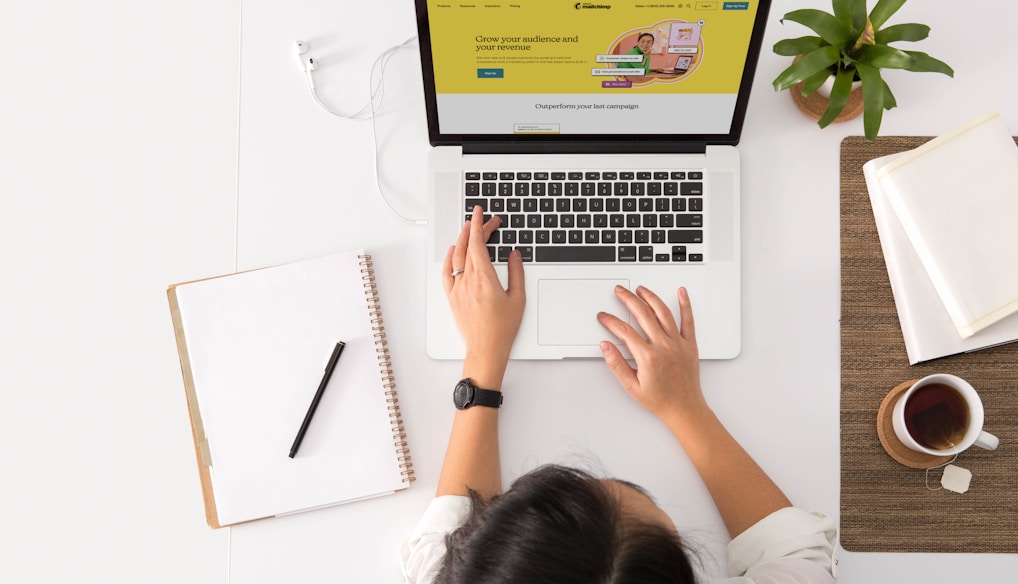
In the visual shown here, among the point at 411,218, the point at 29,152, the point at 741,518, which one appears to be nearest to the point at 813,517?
the point at 741,518

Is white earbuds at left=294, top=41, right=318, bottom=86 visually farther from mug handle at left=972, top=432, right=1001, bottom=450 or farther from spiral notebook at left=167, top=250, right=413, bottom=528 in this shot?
mug handle at left=972, top=432, right=1001, bottom=450

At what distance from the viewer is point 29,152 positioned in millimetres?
1025

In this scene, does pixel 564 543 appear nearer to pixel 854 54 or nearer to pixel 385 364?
pixel 385 364

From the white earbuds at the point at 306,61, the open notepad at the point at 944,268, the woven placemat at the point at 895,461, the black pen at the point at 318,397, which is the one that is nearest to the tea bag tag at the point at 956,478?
the woven placemat at the point at 895,461

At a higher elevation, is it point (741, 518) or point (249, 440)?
point (249, 440)

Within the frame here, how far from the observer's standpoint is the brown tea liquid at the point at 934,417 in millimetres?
853

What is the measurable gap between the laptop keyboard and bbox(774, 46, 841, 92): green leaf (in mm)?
148

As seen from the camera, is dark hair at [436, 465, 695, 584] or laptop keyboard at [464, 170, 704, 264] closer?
dark hair at [436, 465, 695, 584]

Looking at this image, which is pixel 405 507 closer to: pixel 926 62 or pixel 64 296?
pixel 64 296

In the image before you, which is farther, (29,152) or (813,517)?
(29,152)

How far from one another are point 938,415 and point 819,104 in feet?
1.31

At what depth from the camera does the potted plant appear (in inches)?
32.3

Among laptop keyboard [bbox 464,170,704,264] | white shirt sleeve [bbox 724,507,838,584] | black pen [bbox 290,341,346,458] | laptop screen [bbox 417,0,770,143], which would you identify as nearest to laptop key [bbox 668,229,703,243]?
laptop keyboard [bbox 464,170,704,264]

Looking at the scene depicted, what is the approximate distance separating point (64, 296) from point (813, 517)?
0.99 metres
